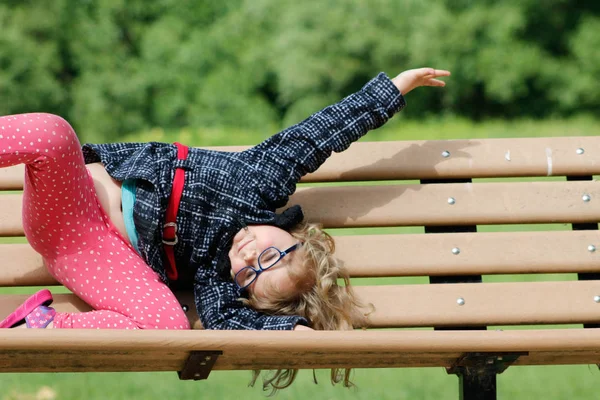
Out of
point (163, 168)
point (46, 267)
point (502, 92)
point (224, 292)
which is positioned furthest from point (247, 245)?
point (502, 92)

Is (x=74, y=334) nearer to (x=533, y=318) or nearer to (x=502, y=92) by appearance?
(x=533, y=318)

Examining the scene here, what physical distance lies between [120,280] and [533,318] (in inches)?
48.4

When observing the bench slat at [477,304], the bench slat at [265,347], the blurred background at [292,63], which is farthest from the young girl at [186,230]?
the blurred background at [292,63]

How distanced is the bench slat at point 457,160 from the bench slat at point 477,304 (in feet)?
1.25

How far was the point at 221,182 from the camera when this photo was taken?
8.24 feet

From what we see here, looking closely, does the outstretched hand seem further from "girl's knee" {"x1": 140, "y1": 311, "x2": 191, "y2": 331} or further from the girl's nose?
"girl's knee" {"x1": 140, "y1": 311, "x2": 191, "y2": 331}

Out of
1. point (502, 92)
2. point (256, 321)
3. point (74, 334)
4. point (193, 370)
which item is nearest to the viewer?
point (74, 334)

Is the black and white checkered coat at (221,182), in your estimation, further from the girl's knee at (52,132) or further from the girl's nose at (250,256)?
the girl's knee at (52,132)

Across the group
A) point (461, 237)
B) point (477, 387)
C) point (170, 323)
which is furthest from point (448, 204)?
point (170, 323)

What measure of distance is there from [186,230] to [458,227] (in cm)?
87

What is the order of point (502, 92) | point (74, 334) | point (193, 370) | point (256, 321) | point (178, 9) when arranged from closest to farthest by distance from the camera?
point (74, 334), point (193, 370), point (256, 321), point (502, 92), point (178, 9)

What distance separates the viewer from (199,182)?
251cm

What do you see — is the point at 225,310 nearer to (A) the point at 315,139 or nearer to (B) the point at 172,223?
(B) the point at 172,223

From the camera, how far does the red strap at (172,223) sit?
246 cm
